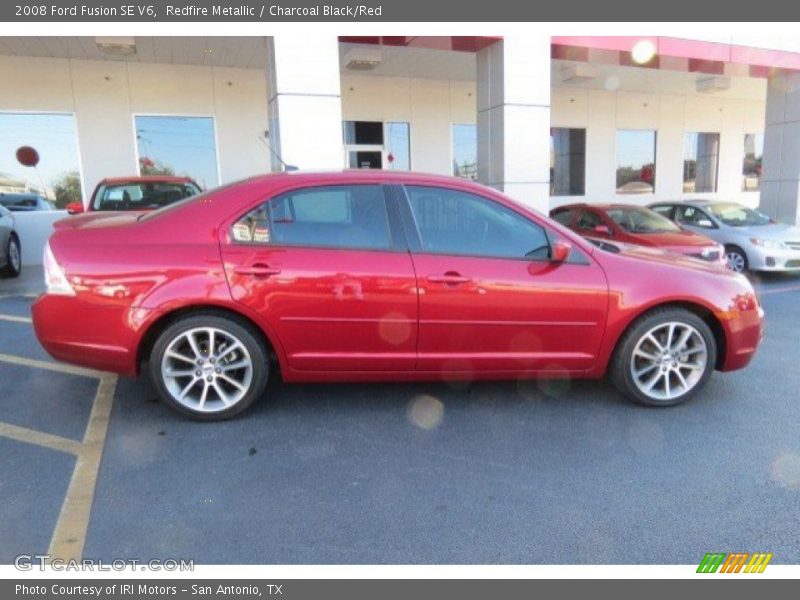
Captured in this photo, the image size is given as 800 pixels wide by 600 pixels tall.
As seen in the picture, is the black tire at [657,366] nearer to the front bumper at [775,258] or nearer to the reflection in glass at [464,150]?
the front bumper at [775,258]

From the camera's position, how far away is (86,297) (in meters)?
3.48

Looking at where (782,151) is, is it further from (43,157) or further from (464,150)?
(43,157)

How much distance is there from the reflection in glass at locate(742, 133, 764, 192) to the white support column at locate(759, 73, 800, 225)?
5.55m

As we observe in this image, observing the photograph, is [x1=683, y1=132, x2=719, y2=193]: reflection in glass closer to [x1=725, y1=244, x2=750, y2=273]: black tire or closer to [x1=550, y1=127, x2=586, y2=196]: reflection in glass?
[x1=550, y1=127, x2=586, y2=196]: reflection in glass

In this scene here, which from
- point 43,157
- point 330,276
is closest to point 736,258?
point 330,276

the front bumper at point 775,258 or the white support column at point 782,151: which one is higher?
the white support column at point 782,151

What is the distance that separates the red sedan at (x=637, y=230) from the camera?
780cm

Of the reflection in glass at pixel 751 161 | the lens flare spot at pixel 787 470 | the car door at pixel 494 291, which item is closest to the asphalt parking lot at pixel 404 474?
the lens flare spot at pixel 787 470

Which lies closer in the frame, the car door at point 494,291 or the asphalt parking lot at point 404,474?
the asphalt parking lot at point 404,474

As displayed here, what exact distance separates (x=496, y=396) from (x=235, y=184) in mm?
2319

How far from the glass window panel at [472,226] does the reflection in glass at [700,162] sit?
15.5 meters

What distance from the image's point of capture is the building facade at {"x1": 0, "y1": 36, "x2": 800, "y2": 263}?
8234mm

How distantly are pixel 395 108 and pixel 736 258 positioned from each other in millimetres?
7662

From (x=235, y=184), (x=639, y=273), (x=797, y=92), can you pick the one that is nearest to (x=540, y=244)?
(x=639, y=273)
